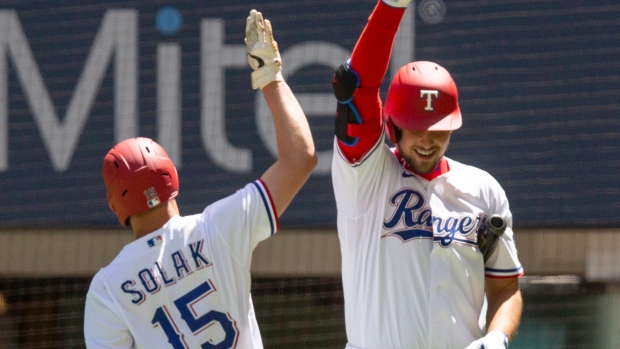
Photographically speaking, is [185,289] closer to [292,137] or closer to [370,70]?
[292,137]

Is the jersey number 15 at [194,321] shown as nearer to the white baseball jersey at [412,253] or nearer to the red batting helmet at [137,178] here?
the red batting helmet at [137,178]

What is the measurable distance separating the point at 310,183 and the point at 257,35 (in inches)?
120

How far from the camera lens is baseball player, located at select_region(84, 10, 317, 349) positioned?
2.42 metres

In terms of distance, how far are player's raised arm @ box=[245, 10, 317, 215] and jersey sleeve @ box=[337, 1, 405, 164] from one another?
0.54 ft

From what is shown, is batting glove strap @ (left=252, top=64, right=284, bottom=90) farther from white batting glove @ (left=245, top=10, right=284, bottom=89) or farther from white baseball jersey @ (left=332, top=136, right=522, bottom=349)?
white baseball jersey @ (left=332, top=136, right=522, bottom=349)

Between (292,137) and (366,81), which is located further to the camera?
(366,81)

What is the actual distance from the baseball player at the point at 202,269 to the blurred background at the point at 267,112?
3041 mm

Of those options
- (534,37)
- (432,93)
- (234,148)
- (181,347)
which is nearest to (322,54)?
(234,148)

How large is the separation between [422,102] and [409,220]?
33 cm

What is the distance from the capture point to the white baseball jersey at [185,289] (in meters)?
2.42

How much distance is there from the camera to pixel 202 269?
7.95ft

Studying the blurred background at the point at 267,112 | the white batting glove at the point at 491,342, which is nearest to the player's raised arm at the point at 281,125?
the white batting glove at the point at 491,342

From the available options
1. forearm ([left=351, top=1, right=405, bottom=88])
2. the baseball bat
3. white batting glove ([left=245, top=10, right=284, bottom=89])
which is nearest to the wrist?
the baseball bat

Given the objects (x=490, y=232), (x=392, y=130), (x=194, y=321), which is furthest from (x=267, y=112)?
(x=194, y=321)
